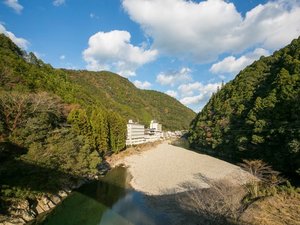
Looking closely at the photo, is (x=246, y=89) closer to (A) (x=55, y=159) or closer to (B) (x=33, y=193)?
(A) (x=55, y=159)

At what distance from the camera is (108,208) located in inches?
781

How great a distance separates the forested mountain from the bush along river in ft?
42.3

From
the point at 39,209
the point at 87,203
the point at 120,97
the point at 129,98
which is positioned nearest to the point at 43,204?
the point at 39,209

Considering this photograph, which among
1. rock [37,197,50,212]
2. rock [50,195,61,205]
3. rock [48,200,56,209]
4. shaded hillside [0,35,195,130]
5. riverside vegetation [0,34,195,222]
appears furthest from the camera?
shaded hillside [0,35,195,130]

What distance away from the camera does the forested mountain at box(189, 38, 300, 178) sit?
23.5 m

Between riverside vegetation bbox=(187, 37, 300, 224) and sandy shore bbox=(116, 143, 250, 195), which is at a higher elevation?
riverside vegetation bbox=(187, 37, 300, 224)

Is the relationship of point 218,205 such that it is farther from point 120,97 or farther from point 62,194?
point 120,97

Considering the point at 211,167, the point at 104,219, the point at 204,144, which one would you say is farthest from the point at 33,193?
the point at 204,144

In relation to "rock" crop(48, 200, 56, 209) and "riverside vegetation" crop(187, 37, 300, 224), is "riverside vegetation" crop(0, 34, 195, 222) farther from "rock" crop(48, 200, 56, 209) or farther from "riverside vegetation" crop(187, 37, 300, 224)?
"riverside vegetation" crop(187, 37, 300, 224)

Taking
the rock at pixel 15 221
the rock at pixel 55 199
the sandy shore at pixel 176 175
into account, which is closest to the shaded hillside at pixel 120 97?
the sandy shore at pixel 176 175

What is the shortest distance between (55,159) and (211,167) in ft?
67.9

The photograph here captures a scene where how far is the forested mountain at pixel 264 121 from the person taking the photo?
23.5m

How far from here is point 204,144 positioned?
171ft

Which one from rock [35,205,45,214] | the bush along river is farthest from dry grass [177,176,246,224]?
rock [35,205,45,214]
